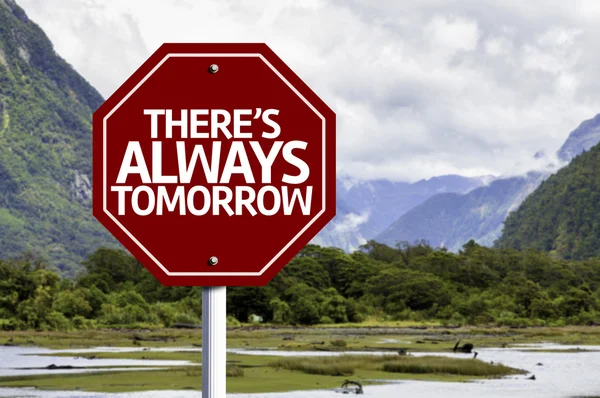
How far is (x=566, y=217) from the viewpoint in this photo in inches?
6117

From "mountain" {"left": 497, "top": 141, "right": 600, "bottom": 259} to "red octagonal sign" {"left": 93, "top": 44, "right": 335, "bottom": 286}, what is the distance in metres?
145

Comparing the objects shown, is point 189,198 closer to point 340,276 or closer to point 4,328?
point 4,328

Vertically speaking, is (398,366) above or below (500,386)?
above

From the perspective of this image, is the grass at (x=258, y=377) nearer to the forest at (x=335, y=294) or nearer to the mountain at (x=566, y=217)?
the forest at (x=335, y=294)

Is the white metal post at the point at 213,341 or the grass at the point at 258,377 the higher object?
the white metal post at the point at 213,341

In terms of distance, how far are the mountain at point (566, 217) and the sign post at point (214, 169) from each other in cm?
14538

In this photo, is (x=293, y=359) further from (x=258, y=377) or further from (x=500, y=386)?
(x=500, y=386)

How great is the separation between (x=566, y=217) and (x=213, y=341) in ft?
515

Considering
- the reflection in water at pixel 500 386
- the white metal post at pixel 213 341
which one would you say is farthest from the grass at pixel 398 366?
the white metal post at pixel 213 341

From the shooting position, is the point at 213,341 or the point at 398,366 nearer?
the point at 213,341

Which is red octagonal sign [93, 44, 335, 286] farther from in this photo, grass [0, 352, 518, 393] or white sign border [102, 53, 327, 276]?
grass [0, 352, 518, 393]

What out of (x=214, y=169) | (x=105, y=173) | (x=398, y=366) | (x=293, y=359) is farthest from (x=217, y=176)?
(x=293, y=359)

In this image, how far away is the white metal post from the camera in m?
4.29

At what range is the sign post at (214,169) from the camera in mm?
4141
